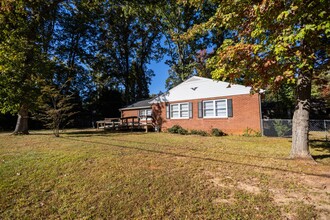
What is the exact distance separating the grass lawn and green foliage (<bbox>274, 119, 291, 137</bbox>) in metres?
4.56

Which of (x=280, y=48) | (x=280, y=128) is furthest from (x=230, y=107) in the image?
(x=280, y=48)

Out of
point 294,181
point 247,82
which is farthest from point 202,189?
point 247,82

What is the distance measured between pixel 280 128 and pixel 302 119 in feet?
18.1

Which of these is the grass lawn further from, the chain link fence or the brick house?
the brick house

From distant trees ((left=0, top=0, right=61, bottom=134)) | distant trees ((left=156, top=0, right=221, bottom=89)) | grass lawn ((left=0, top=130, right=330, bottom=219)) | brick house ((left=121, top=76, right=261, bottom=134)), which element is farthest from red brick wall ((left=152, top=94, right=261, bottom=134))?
distant trees ((left=0, top=0, right=61, bottom=134))

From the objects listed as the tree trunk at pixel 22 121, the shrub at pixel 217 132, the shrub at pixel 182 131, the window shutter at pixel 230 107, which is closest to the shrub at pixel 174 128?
the shrub at pixel 182 131

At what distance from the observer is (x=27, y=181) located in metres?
4.54

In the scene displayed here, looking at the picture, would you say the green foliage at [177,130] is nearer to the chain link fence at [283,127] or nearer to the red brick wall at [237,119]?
the red brick wall at [237,119]

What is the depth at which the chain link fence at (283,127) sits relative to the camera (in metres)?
10.4

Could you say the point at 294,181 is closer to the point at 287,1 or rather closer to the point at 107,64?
the point at 287,1

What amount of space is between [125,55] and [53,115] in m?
22.7

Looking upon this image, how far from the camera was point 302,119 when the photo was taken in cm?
580

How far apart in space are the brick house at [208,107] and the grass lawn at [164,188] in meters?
5.83

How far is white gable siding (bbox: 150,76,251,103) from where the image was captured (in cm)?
1250
